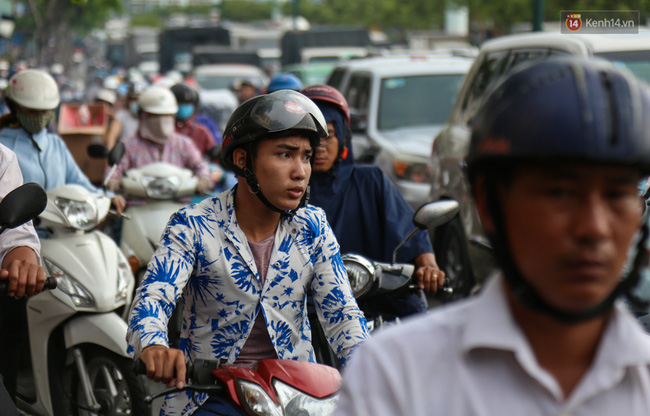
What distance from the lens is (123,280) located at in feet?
17.3

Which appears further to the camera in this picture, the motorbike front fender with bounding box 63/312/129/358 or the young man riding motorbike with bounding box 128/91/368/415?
the motorbike front fender with bounding box 63/312/129/358

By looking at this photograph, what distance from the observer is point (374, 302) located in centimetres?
450

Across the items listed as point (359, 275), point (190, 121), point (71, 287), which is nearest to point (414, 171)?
point (190, 121)

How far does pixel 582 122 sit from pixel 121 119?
1093 centimetres

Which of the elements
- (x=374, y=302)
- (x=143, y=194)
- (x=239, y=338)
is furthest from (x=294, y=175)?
(x=143, y=194)

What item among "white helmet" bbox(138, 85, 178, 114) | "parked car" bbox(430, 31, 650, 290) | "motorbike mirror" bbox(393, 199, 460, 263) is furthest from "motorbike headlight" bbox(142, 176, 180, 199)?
"motorbike mirror" bbox(393, 199, 460, 263)

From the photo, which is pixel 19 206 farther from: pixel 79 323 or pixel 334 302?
pixel 79 323

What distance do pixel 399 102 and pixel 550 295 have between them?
9.86 meters

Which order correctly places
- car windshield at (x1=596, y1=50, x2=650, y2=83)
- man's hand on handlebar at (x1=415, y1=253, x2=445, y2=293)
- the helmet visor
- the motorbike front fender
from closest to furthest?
the helmet visor < man's hand on handlebar at (x1=415, y1=253, x2=445, y2=293) < the motorbike front fender < car windshield at (x1=596, y1=50, x2=650, y2=83)

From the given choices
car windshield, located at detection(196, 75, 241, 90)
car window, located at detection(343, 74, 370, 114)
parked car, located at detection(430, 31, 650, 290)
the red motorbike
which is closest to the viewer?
the red motorbike

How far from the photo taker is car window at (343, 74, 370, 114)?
11.4 meters

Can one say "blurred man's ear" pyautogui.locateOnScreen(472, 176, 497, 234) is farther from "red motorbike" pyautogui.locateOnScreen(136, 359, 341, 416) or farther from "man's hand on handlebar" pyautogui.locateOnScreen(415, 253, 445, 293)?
"man's hand on handlebar" pyautogui.locateOnScreen(415, 253, 445, 293)

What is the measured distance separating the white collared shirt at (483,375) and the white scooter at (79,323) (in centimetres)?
331

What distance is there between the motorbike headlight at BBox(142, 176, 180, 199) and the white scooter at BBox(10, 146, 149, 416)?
1202 mm
